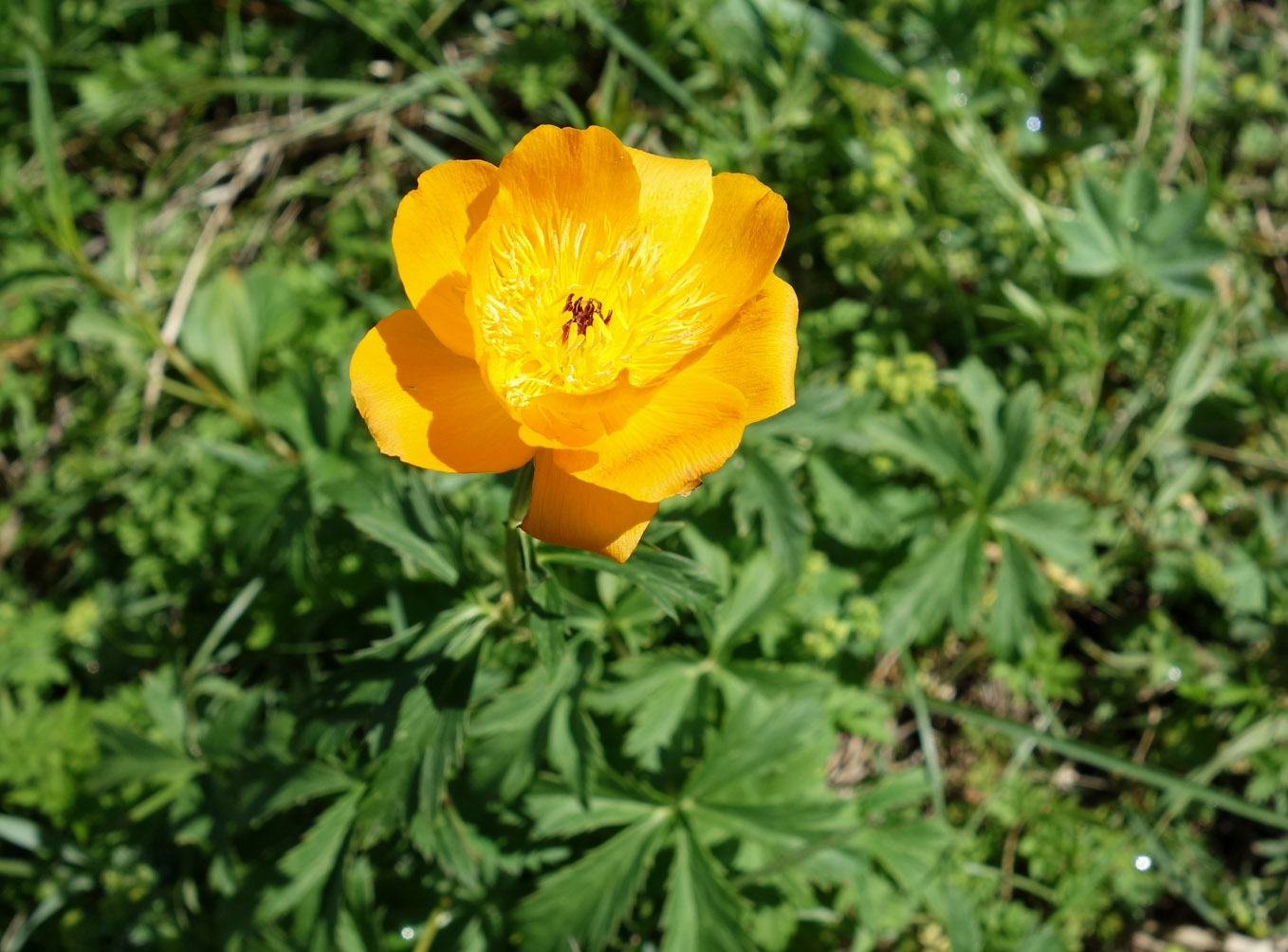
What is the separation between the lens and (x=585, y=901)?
224cm

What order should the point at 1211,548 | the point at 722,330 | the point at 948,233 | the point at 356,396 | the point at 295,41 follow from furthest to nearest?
the point at 295,41 < the point at 948,233 < the point at 1211,548 < the point at 722,330 < the point at 356,396

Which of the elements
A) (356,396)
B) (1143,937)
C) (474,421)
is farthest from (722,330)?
(1143,937)

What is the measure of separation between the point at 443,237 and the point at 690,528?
3.99 ft

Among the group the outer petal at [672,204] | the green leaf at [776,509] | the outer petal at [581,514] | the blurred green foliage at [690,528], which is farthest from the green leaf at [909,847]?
the outer petal at [672,204]

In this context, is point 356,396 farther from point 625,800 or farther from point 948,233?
point 948,233

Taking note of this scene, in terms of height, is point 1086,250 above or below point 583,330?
below

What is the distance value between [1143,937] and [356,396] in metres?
3.25

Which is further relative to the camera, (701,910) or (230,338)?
(230,338)

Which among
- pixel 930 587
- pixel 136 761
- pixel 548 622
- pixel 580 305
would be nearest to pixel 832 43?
pixel 930 587

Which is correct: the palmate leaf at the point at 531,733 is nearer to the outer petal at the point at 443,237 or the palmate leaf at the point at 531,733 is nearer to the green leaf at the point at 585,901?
the green leaf at the point at 585,901

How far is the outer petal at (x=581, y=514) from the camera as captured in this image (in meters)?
1.52

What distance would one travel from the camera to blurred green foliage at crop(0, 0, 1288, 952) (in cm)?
233

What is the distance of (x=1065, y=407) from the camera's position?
3.42 meters

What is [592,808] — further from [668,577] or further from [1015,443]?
[1015,443]
